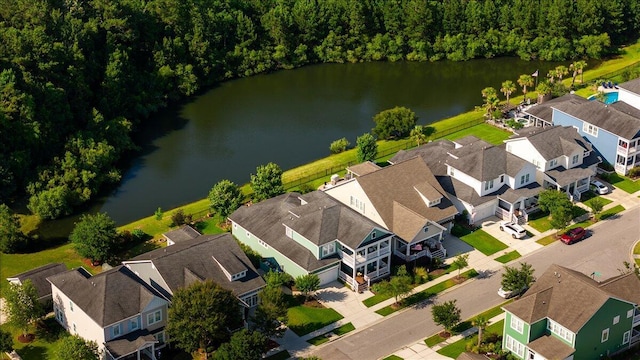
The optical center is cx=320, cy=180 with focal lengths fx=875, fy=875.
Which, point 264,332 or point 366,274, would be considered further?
point 366,274

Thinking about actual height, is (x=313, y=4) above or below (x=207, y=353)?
above

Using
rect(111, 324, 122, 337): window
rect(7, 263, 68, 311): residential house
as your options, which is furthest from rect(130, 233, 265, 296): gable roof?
rect(7, 263, 68, 311): residential house

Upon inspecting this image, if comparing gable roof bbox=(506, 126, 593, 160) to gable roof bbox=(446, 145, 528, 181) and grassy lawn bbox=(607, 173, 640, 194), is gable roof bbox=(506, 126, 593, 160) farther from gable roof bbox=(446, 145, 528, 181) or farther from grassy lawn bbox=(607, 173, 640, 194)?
grassy lawn bbox=(607, 173, 640, 194)

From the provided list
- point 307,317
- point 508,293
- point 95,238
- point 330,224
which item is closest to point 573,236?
point 508,293

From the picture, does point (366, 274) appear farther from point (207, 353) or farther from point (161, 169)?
point (161, 169)

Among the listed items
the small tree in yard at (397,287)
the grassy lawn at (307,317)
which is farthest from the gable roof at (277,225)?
the small tree in yard at (397,287)

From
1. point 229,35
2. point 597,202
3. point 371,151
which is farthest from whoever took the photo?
point 229,35

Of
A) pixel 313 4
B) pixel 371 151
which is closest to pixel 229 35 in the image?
pixel 313 4
